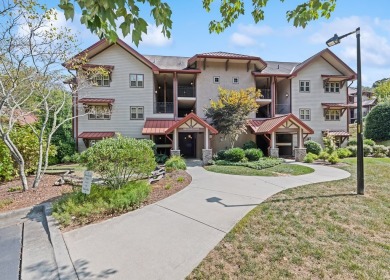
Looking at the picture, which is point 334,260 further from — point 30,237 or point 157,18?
point 30,237

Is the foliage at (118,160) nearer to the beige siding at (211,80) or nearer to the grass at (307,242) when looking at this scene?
the grass at (307,242)

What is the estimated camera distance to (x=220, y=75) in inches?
918

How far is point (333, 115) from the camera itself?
2464 centimetres

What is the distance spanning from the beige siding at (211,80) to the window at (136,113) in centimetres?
538

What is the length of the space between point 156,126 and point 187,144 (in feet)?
16.7

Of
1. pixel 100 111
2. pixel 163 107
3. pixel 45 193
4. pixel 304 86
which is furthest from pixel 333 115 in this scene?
pixel 45 193

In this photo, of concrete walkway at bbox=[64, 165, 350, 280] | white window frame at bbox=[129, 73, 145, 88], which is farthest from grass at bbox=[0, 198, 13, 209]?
white window frame at bbox=[129, 73, 145, 88]

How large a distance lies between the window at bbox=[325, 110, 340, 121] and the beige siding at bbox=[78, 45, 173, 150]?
18.1m

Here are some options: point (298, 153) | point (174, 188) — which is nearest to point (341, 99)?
point (298, 153)

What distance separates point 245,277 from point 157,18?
12.3ft

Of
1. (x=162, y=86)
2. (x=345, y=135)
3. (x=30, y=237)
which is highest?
Answer: (x=162, y=86)

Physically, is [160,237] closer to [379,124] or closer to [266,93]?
[266,93]

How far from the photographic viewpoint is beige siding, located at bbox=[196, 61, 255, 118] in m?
22.9

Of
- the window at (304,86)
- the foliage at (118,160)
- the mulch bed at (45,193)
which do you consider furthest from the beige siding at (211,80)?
the foliage at (118,160)
